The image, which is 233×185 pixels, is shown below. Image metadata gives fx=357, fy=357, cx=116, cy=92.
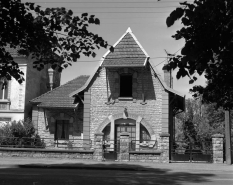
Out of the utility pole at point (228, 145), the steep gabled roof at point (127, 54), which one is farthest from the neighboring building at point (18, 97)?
the utility pole at point (228, 145)

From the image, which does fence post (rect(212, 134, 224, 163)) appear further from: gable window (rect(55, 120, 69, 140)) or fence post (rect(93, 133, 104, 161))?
gable window (rect(55, 120, 69, 140))

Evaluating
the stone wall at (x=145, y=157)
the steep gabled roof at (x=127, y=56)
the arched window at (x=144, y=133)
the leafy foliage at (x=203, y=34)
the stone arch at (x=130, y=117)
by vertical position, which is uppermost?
the steep gabled roof at (x=127, y=56)

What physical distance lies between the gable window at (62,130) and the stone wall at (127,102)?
2471 mm

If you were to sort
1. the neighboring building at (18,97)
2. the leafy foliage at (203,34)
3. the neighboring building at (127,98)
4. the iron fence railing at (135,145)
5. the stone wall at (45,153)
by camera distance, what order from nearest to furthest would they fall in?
the leafy foliage at (203,34), the stone wall at (45,153), the iron fence railing at (135,145), the neighboring building at (127,98), the neighboring building at (18,97)

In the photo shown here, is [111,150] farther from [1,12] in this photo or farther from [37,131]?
[1,12]

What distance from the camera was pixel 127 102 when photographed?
864 inches

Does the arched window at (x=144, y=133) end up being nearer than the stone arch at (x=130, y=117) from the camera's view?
No

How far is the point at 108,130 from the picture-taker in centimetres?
2216

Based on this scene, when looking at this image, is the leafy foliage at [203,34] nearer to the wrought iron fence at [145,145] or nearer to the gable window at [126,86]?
the wrought iron fence at [145,145]

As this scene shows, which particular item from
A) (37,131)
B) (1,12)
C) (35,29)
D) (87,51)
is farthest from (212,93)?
(37,131)

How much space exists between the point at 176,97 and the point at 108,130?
4.73 meters

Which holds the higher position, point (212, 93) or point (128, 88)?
point (128, 88)

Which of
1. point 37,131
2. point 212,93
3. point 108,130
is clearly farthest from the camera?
point 37,131

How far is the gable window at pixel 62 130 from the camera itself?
77.7 feet
